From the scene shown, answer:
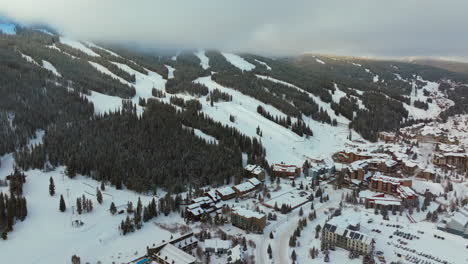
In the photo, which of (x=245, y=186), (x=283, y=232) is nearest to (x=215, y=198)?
(x=245, y=186)

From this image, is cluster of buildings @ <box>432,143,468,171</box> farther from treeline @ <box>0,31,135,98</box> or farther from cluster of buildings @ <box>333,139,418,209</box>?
treeline @ <box>0,31,135,98</box>

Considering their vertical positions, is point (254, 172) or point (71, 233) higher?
point (71, 233)

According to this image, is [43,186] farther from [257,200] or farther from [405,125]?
[405,125]

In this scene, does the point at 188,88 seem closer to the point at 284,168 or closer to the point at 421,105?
the point at 284,168

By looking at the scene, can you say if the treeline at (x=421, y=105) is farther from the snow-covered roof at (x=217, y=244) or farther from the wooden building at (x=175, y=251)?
the wooden building at (x=175, y=251)

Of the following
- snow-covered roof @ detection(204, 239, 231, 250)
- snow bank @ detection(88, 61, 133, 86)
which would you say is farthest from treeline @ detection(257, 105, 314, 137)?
snow-covered roof @ detection(204, 239, 231, 250)

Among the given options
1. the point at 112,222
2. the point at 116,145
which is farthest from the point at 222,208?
the point at 116,145
